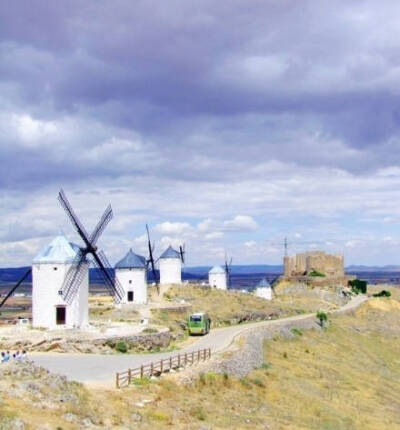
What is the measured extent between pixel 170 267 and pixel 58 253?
30516mm

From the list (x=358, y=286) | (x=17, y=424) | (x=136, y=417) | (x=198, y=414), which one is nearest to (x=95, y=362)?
(x=198, y=414)

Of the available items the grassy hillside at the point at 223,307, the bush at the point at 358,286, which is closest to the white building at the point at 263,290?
the grassy hillside at the point at 223,307

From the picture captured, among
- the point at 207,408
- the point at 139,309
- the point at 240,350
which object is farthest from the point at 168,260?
the point at 207,408

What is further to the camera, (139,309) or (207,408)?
(139,309)

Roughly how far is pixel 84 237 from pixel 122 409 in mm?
26331

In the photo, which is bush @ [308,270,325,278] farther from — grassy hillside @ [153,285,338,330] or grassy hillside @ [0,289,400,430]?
grassy hillside @ [0,289,400,430]

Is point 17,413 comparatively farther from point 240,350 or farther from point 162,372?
point 240,350

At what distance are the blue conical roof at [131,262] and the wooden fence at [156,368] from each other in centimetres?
2618

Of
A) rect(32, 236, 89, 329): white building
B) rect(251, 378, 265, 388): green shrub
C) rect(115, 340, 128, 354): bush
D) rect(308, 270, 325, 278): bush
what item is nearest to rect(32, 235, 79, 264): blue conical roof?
rect(32, 236, 89, 329): white building

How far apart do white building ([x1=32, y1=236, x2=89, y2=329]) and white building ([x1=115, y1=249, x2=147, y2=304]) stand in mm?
16521

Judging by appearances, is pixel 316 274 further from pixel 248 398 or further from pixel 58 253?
pixel 248 398

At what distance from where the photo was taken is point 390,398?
38.7 m

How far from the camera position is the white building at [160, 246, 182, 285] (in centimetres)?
7406

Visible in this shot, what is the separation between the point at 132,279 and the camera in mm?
61312
